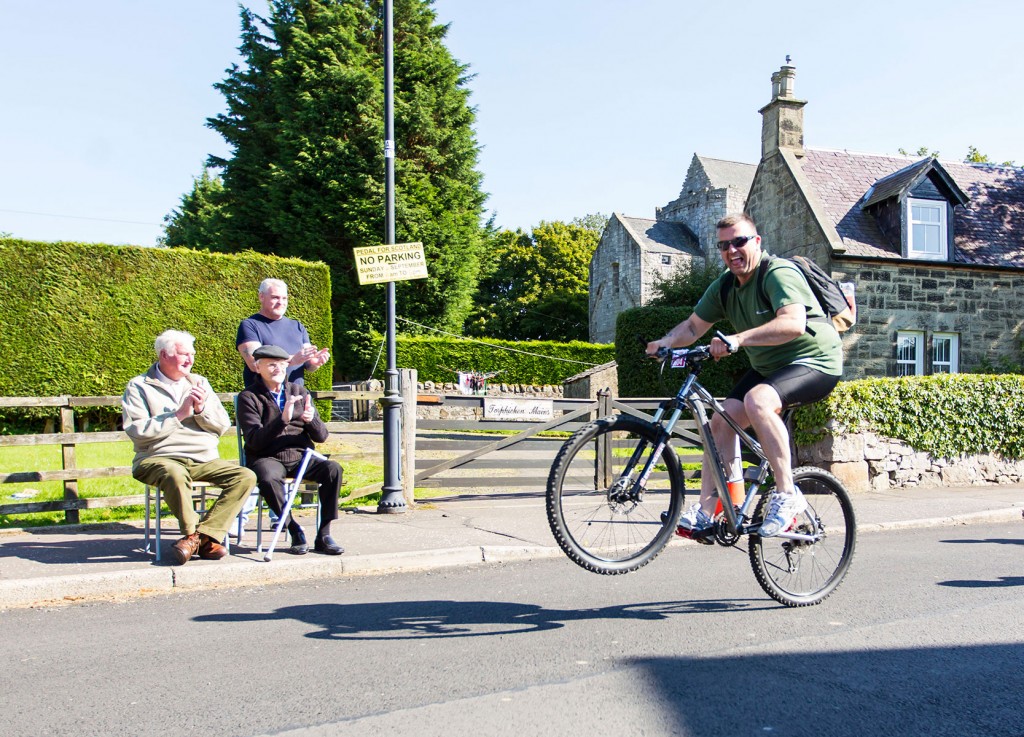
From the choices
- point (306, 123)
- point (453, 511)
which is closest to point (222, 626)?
point (453, 511)

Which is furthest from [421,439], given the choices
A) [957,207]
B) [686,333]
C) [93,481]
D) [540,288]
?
[540,288]

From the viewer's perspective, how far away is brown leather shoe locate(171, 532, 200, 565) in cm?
554

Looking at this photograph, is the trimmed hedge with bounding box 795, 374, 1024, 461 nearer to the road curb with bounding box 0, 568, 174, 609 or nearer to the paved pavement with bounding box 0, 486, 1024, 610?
the paved pavement with bounding box 0, 486, 1024, 610

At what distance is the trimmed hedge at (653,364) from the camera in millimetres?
22750

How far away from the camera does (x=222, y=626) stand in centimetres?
436

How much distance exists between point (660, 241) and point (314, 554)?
40712 millimetres

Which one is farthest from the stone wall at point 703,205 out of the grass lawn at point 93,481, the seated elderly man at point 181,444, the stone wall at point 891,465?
the seated elderly man at point 181,444

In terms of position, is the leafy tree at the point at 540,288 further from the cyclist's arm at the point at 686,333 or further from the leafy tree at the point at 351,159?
the cyclist's arm at the point at 686,333

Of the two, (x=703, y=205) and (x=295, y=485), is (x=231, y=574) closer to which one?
(x=295, y=485)

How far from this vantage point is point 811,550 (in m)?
4.85

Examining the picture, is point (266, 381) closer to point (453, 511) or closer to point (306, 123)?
point (453, 511)

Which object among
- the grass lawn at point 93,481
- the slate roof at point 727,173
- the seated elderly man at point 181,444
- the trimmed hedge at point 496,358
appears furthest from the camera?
the slate roof at point 727,173

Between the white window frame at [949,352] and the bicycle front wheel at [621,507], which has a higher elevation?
the white window frame at [949,352]

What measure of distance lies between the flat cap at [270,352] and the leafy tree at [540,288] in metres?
47.7
